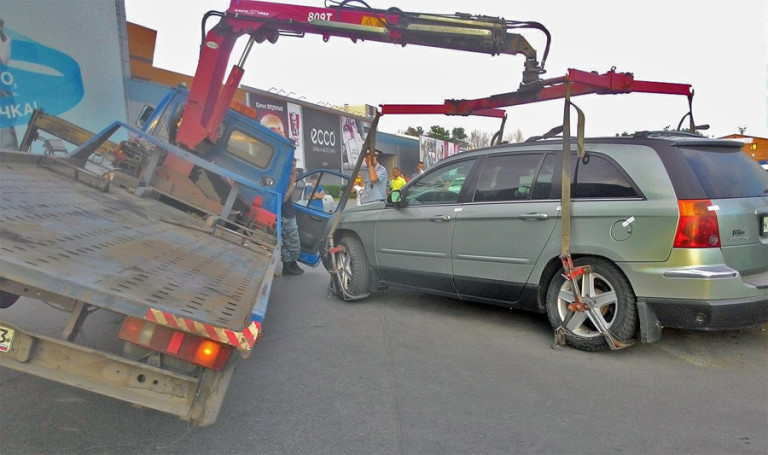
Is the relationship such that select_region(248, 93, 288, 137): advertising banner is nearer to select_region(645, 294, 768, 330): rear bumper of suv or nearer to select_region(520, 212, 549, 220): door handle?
select_region(520, 212, 549, 220): door handle

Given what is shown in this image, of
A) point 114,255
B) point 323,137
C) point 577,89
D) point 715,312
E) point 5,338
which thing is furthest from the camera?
point 323,137

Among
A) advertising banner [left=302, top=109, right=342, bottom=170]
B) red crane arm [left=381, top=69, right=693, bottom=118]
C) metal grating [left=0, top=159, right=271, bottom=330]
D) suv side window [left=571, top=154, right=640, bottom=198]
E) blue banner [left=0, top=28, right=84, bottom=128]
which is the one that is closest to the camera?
metal grating [left=0, top=159, right=271, bottom=330]

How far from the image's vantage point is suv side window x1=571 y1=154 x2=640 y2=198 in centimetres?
402

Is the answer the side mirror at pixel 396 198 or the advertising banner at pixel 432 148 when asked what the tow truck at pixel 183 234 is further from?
the advertising banner at pixel 432 148

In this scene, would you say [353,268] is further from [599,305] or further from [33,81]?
[33,81]

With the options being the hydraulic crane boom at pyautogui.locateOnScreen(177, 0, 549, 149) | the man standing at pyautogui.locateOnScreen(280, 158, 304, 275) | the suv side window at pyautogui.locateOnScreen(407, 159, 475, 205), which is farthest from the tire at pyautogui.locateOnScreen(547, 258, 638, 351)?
the man standing at pyautogui.locateOnScreen(280, 158, 304, 275)

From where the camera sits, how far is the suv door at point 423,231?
5.13 meters

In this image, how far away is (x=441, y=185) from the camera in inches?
212

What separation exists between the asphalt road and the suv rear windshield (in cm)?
135

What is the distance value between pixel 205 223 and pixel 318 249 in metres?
2.60

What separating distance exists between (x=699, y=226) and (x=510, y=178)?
1669 millimetres

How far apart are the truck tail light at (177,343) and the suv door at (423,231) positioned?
3069 millimetres

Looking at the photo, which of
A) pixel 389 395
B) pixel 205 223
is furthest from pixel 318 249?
Result: pixel 389 395

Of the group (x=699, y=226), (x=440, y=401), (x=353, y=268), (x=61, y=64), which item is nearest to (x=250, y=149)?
(x=353, y=268)
